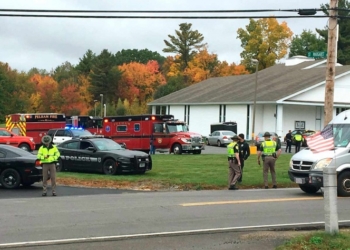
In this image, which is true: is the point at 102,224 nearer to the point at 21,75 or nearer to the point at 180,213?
the point at 180,213

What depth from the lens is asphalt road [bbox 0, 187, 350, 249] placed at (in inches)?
402

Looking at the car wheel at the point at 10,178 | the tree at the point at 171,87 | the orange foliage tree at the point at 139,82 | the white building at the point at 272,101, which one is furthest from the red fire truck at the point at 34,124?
the orange foliage tree at the point at 139,82

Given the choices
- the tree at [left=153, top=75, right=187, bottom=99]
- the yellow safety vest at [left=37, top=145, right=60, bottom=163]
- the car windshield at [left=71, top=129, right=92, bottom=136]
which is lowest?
the yellow safety vest at [left=37, top=145, right=60, bottom=163]

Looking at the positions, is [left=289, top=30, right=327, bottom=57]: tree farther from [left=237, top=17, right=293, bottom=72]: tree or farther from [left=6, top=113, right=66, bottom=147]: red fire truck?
[left=6, top=113, right=66, bottom=147]: red fire truck

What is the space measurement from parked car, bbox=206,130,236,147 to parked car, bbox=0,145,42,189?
33.2m

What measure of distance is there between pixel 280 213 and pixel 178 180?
8.10 metres

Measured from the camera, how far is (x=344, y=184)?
16781mm

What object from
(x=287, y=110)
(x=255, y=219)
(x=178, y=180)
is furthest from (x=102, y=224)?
(x=287, y=110)

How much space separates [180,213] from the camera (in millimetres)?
13055

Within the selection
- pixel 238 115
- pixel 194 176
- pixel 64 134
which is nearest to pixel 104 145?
pixel 194 176

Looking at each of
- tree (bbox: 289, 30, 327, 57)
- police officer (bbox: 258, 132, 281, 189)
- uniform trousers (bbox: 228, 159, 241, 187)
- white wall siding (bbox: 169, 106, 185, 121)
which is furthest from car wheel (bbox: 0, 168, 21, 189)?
tree (bbox: 289, 30, 327, 57)

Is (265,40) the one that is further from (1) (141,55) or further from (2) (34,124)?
(1) (141,55)

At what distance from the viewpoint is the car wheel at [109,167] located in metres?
23.1

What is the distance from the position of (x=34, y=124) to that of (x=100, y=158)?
23.1 metres
